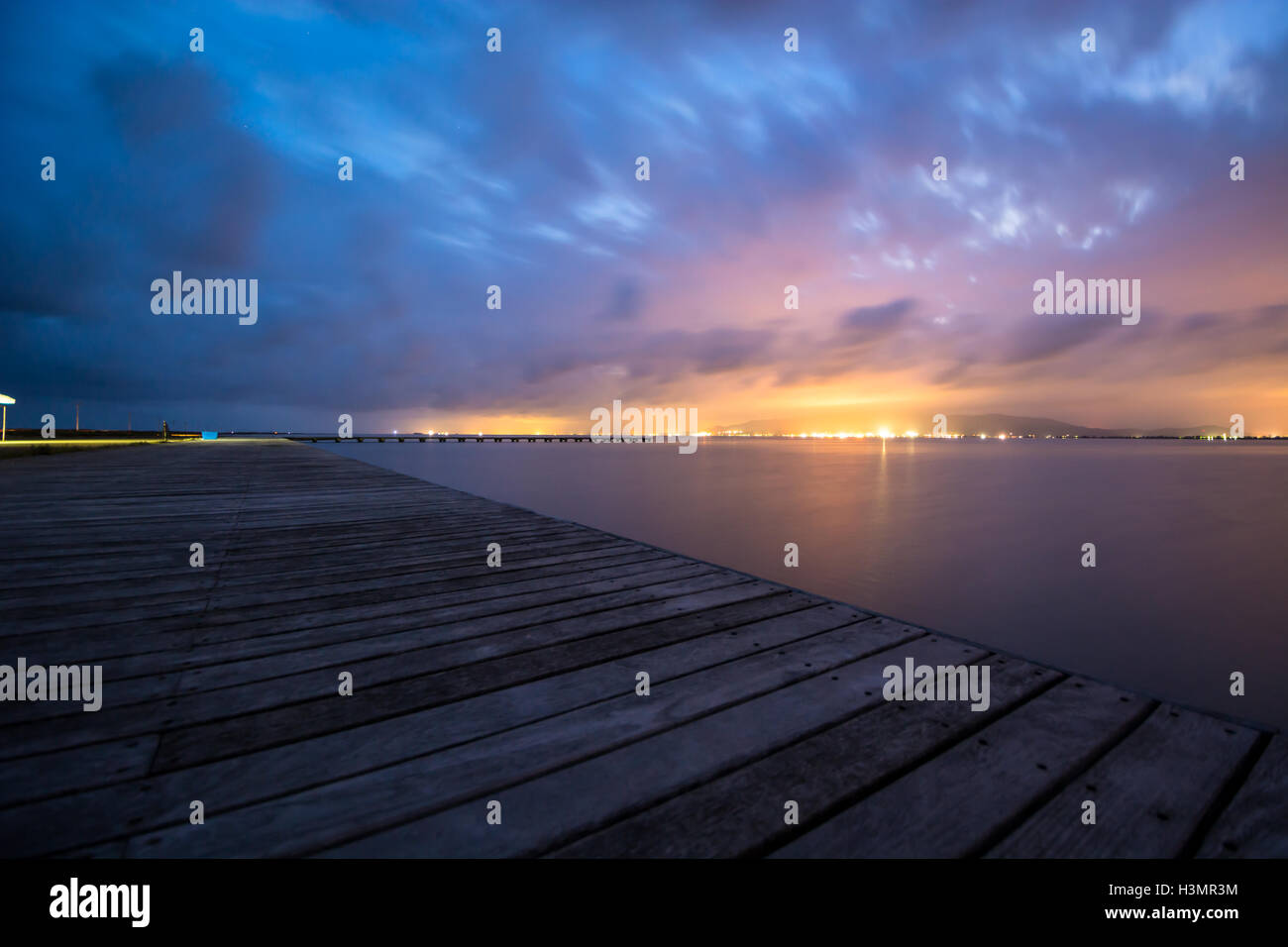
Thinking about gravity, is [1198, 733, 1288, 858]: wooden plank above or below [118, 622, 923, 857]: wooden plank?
below

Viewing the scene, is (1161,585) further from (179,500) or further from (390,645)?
(179,500)

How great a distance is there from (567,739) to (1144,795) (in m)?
1.72

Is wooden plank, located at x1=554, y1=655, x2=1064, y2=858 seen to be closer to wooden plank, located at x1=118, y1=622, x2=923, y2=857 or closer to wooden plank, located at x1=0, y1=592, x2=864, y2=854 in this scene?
wooden plank, located at x1=118, y1=622, x2=923, y2=857

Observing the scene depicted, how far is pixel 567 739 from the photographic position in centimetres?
182

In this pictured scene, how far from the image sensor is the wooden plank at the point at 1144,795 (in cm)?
139

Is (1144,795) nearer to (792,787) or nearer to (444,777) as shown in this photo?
(792,787)

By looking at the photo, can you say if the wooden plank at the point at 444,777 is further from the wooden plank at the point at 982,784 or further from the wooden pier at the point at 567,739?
the wooden plank at the point at 982,784

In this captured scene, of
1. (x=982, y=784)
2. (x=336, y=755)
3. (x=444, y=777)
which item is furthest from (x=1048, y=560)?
(x=336, y=755)

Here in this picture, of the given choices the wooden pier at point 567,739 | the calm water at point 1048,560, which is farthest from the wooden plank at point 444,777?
the calm water at point 1048,560

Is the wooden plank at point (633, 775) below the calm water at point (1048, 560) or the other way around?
the other way around

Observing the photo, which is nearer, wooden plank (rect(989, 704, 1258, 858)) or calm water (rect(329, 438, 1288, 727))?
wooden plank (rect(989, 704, 1258, 858))

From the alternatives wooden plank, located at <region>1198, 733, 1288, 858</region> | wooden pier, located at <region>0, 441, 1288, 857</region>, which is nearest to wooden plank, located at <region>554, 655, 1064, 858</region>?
wooden pier, located at <region>0, 441, 1288, 857</region>

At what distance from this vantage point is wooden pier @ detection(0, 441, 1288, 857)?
140 cm
